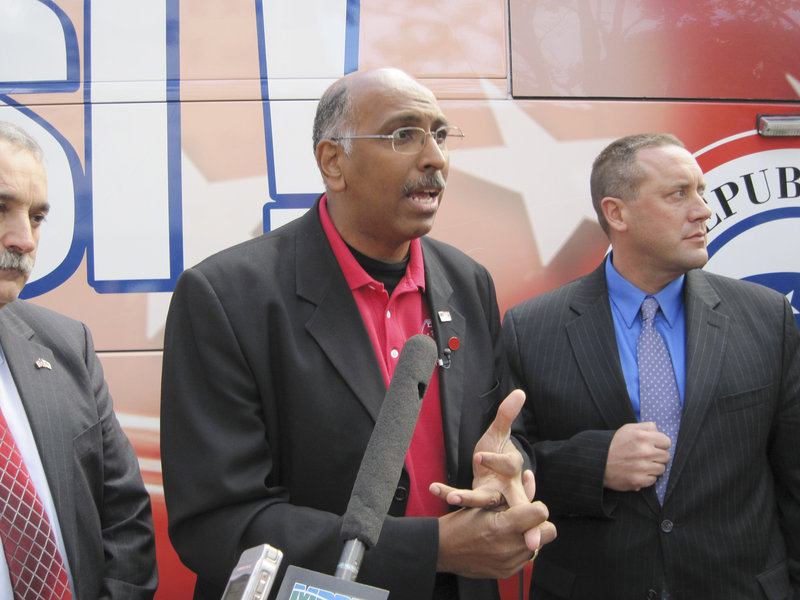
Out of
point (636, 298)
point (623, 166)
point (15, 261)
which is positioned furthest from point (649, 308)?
point (15, 261)

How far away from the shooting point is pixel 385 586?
1.69 meters

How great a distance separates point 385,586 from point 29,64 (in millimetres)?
2268

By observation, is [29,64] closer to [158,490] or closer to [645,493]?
[158,490]

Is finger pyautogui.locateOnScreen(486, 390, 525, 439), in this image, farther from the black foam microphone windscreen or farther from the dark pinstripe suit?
the dark pinstripe suit

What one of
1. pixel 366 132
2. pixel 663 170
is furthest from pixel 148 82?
pixel 663 170

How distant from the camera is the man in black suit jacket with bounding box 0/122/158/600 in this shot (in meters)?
1.88

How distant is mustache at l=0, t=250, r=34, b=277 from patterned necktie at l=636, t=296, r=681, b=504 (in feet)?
6.26

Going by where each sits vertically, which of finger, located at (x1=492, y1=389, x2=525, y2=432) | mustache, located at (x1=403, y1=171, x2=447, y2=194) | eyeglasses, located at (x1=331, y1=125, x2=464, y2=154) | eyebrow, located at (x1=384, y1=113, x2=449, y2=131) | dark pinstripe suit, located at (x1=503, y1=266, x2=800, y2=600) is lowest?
dark pinstripe suit, located at (x1=503, y1=266, x2=800, y2=600)

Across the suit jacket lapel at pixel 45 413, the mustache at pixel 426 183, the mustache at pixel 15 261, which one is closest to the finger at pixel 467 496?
the mustache at pixel 426 183

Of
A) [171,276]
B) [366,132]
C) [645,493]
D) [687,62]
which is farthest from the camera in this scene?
[687,62]

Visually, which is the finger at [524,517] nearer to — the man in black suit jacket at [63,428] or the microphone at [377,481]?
the microphone at [377,481]

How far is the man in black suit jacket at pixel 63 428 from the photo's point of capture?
6.17 ft

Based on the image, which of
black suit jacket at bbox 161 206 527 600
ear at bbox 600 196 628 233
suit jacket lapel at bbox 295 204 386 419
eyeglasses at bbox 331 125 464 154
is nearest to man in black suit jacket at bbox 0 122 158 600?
black suit jacket at bbox 161 206 527 600

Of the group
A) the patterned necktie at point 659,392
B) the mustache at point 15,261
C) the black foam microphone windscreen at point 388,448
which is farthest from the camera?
the patterned necktie at point 659,392
